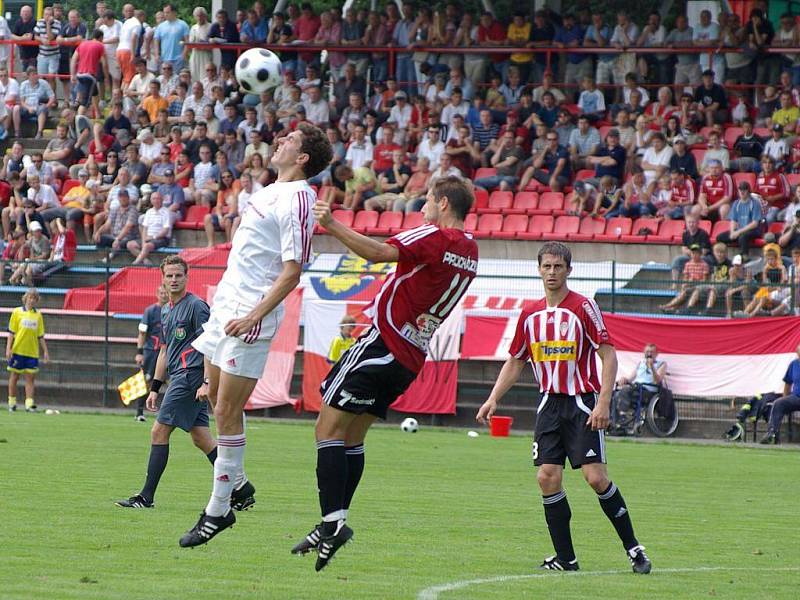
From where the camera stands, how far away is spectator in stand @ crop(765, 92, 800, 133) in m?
25.4

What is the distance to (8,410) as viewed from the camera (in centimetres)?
2361

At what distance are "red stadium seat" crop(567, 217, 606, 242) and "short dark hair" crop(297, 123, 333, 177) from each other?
57.8ft

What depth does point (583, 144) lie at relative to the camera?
2650 centimetres

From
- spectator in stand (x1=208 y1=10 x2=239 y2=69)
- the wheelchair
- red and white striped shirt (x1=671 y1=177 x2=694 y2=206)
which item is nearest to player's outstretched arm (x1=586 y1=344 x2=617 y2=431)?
the wheelchair

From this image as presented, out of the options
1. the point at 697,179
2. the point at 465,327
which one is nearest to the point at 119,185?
the point at 465,327

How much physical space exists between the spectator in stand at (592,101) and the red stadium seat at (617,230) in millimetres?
3100

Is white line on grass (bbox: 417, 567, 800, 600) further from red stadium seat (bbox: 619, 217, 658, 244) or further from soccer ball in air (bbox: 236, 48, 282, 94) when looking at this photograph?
red stadium seat (bbox: 619, 217, 658, 244)

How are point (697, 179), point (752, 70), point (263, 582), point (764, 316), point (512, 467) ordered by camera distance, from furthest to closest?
point (752, 70) → point (697, 179) → point (764, 316) → point (512, 467) → point (263, 582)

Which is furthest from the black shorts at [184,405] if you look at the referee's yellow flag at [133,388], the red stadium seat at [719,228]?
the red stadium seat at [719,228]

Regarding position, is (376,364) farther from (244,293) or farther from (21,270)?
(21,270)

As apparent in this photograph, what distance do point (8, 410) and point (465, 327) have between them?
304 inches

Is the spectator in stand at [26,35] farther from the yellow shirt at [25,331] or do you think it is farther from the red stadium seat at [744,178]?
the red stadium seat at [744,178]

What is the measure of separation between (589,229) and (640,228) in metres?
0.94

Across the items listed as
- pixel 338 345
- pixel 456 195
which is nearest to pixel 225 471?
pixel 456 195
